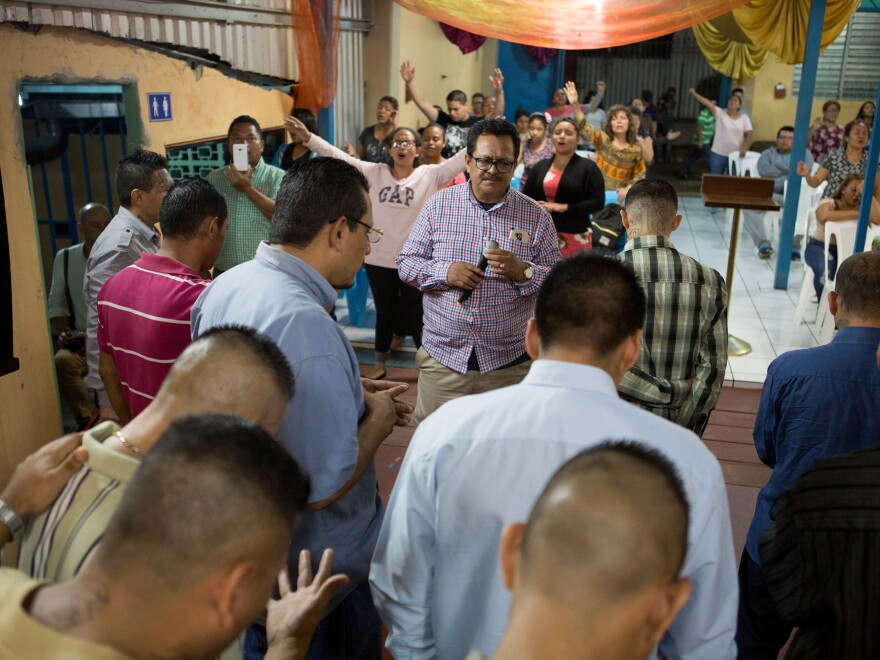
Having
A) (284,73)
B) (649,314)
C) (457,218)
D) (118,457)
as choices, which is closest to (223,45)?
(284,73)

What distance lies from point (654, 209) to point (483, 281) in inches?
32.5

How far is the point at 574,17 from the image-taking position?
4.45 m

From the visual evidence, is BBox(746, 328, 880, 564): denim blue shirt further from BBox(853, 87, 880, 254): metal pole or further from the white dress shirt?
BBox(853, 87, 880, 254): metal pole

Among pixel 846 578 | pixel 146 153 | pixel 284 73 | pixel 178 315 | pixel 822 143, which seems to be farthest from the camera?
pixel 822 143

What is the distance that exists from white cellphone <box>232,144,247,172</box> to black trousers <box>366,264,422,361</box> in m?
1.17

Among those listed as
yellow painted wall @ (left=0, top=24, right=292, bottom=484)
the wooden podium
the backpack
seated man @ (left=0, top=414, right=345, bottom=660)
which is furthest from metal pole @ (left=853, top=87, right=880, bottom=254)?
seated man @ (left=0, top=414, right=345, bottom=660)

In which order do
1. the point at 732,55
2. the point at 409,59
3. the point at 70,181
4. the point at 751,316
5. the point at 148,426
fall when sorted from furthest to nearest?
the point at 732,55
the point at 409,59
the point at 751,316
the point at 70,181
the point at 148,426

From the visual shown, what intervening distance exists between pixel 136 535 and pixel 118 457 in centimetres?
32

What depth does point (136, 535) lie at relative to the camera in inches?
42.2

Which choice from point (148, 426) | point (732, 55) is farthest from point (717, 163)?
point (148, 426)

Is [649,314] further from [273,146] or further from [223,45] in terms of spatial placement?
[273,146]

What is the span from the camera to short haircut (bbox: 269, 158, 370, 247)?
207 cm

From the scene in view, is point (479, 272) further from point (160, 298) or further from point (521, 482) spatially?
point (521, 482)

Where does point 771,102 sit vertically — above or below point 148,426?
above
